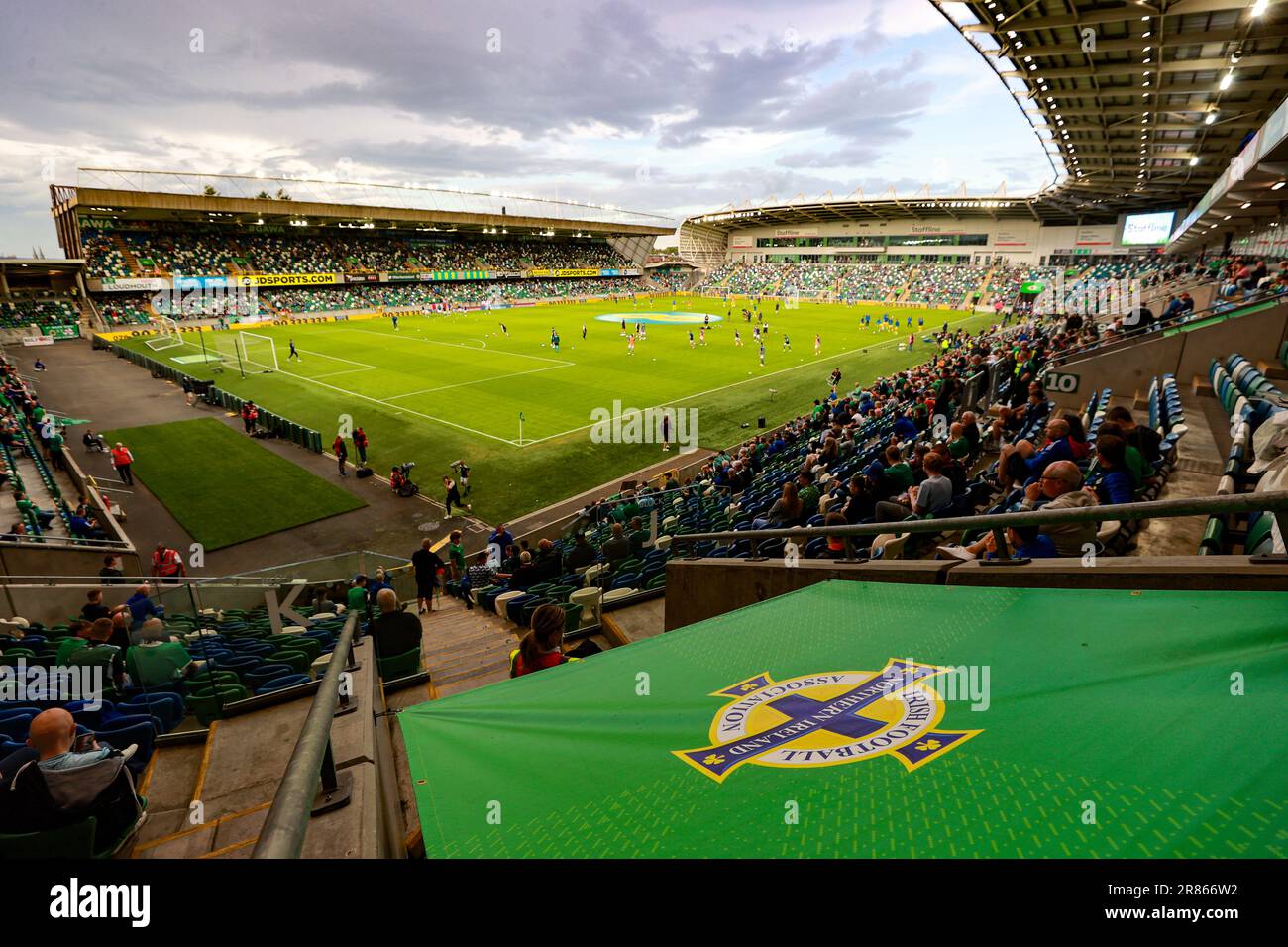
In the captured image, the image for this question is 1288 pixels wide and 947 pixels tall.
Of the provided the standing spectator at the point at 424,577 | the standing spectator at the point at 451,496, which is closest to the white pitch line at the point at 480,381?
the standing spectator at the point at 451,496

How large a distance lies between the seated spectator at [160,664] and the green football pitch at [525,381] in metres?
12.3

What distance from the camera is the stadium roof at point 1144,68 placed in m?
18.1

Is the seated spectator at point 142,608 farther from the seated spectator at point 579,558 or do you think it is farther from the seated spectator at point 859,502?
the seated spectator at point 859,502

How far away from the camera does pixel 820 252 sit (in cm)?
10619

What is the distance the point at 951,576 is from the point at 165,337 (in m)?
65.0

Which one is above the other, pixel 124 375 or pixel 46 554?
pixel 124 375

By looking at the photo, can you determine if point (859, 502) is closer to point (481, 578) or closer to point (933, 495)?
point (933, 495)

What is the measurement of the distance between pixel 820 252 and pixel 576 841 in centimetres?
11471

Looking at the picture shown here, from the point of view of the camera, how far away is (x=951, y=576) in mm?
4602

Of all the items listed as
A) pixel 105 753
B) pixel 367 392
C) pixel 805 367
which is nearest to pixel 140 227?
pixel 367 392

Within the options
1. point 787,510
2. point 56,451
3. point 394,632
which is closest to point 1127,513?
point 787,510

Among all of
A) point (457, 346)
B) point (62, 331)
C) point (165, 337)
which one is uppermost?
point (62, 331)
